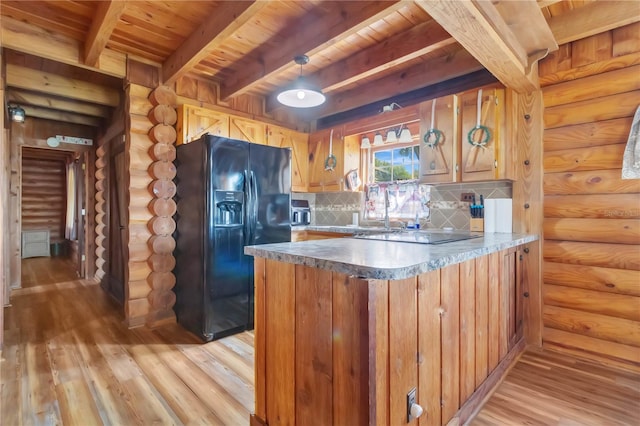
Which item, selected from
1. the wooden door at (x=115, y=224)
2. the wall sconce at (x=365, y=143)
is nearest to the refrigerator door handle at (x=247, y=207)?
the wall sconce at (x=365, y=143)

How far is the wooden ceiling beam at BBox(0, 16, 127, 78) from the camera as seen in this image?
7.69 feet

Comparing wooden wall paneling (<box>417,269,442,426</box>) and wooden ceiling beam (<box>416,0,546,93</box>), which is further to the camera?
wooden ceiling beam (<box>416,0,546,93</box>)

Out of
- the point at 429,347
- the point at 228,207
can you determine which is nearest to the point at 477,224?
the point at 429,347

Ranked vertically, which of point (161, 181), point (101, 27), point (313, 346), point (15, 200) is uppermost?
point (101, 27)

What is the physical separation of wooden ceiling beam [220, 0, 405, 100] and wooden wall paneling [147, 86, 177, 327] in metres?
0.80

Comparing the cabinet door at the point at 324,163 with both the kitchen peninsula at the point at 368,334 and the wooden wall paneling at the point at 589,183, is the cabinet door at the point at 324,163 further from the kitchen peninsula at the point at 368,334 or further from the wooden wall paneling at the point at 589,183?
the kitchen peninsula at the point at 368,334

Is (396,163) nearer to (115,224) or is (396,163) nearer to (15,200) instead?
(115,224)

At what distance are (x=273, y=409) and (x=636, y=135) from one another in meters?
2.80

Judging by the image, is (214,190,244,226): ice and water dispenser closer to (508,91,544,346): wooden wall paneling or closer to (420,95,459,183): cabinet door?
(420,95,459,183): cabinet door

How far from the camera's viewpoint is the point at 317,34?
229 cm

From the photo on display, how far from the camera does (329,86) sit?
3141 millimetres

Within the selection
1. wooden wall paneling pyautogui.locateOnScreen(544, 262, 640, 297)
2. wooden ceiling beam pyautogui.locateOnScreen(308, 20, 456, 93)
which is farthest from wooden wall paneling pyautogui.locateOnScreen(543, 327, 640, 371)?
wooden ceiling beam pyautogui.locateOnScreen(308, 20, 456, 93)

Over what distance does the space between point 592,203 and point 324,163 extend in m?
2.64

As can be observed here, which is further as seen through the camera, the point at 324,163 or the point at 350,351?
the point at 324,163
